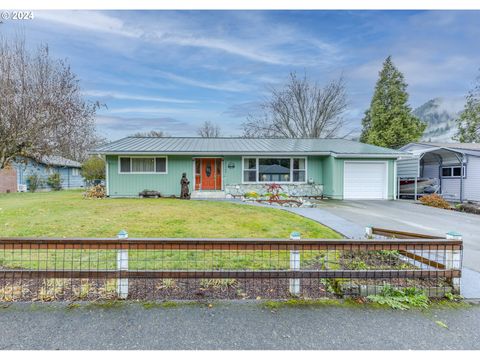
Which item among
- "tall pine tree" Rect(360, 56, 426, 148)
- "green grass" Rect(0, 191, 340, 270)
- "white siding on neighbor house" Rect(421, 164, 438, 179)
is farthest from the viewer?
"tall pine tree" Rect(360, 56, 426, 148)

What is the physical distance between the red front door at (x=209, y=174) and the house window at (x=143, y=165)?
1888 mm

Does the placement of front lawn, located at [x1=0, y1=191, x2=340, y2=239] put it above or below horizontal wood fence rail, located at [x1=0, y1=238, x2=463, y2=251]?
below

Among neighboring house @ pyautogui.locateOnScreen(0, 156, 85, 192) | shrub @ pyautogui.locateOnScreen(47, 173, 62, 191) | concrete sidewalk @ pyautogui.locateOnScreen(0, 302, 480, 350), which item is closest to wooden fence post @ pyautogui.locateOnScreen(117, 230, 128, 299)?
concrete sidewalk @ pyautogui.locateOnScreen(0, 302, 480, 350)

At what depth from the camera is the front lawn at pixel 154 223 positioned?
5918 mm

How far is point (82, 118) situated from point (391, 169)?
1751 cm

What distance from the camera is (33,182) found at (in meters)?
22.0

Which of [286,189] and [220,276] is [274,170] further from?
[220,276]

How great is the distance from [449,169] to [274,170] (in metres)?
10.3

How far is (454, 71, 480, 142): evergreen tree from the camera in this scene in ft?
84.8

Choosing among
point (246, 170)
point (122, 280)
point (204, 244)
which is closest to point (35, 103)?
point (246, 170)

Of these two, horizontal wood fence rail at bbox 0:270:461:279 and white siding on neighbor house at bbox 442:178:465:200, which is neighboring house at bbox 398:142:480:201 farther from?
horizontal wood fence rail at bbox 0:270:461:279

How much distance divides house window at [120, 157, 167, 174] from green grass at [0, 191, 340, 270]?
16.7 ft

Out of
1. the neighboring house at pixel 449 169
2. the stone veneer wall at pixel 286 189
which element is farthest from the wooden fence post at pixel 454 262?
the neighboring house at pixel 449 169
